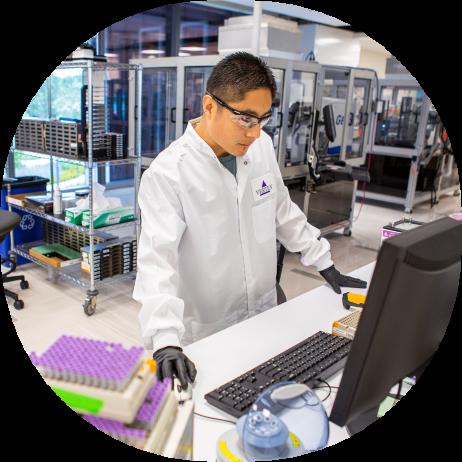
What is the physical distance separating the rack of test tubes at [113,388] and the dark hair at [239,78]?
1.06 m

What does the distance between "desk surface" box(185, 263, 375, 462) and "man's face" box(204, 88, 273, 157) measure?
603mm

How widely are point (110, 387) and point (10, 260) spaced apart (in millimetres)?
3816

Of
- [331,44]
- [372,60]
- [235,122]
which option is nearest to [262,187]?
[235,122]

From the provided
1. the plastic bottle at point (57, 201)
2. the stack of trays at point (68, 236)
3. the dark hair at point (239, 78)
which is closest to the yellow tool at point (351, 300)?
the dark hair at point (239, 78)

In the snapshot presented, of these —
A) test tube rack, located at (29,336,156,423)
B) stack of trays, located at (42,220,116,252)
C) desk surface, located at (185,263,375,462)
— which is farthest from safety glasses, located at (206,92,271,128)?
stack of trays, located at (42,220,116,252)

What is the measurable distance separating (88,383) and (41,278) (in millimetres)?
3742


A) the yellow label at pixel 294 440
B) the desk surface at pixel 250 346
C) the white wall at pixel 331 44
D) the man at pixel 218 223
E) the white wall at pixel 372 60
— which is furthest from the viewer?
the white wall at pixel 372 60

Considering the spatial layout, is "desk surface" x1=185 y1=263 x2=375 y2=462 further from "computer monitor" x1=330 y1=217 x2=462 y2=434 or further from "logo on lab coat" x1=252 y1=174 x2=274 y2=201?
"logo on lab coat" x1=252 y1=174 x2=274 y2=201

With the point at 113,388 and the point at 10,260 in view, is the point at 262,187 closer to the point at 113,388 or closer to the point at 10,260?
the point at 113,388

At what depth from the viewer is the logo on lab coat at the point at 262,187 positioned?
6.07 ft

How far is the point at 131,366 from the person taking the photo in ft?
2.06

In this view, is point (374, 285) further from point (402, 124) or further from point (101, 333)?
point (402, 124)

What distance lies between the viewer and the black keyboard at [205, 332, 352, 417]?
1.16 meters

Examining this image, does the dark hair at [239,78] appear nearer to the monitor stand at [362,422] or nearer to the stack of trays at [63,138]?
the monitor stand at [362,422]
